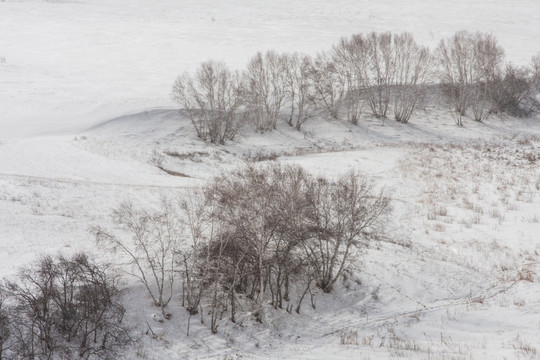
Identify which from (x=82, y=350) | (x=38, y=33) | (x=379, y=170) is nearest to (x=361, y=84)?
(x=379, y=170)

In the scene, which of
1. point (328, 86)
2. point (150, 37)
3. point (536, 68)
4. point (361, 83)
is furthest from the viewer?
point (150, 37)

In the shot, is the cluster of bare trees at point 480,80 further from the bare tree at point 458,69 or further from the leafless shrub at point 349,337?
the leafless shrub at point 349,337

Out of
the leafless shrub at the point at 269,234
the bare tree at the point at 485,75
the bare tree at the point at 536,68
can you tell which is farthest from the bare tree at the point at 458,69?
the leafless shrub at the point at 269,234

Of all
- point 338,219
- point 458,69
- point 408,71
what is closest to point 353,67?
point 408,71

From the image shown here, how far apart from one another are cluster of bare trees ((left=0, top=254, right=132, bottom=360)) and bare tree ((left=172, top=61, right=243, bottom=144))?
2772 centimetres

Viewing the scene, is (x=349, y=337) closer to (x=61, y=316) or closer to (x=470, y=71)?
(x=61, y=316)

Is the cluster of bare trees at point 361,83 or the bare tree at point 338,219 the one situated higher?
the cluster of bare trees at point 361,83

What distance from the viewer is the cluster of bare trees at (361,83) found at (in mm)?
45938

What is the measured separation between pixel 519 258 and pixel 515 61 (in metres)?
51.5

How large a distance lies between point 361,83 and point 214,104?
20457 millimetres

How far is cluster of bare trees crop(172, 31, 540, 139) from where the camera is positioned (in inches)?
1809

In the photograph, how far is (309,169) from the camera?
33750 millimetres

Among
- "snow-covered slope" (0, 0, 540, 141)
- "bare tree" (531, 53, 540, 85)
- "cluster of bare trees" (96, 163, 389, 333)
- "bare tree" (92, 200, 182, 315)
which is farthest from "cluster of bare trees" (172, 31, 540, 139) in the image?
"cluster of bare trees" (96, 163, 389, 333)

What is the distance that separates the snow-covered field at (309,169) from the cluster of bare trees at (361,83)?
99.8 inches
